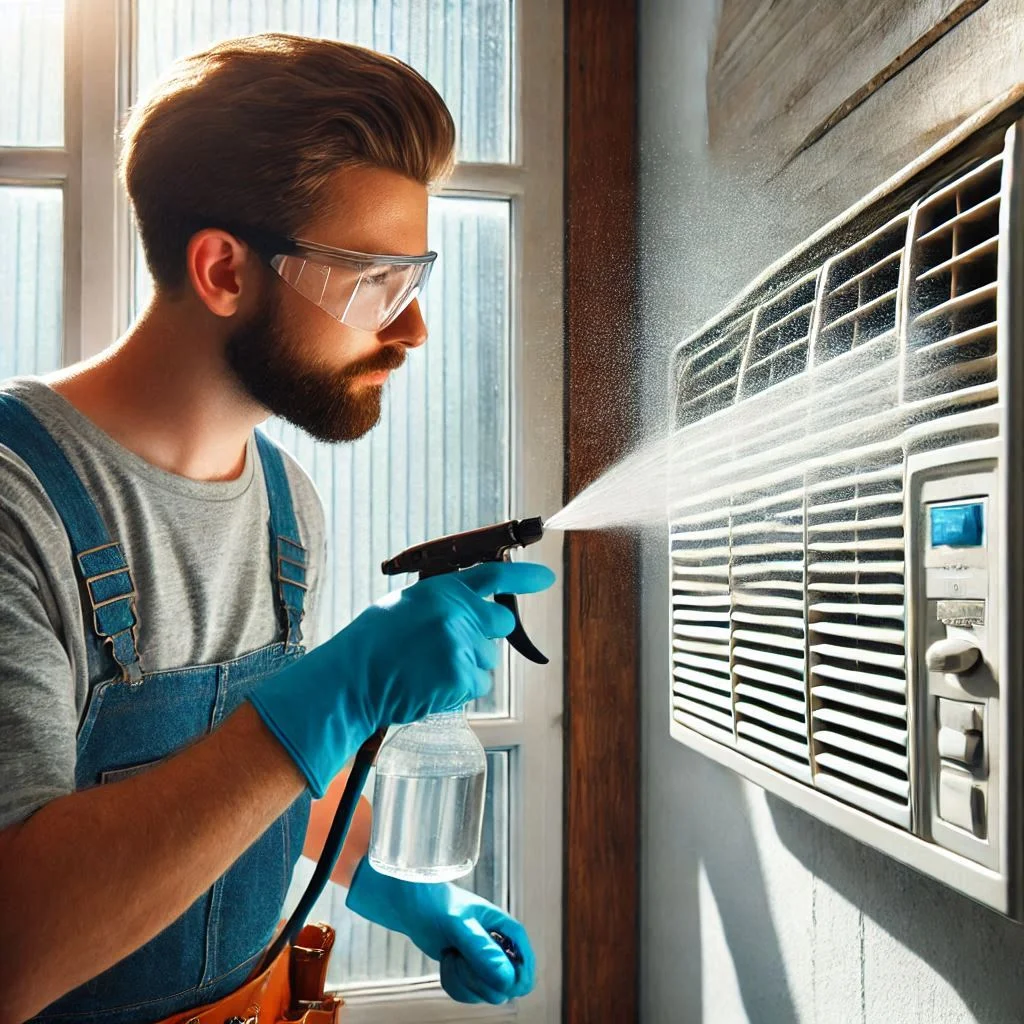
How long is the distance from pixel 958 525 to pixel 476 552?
448 millimetres

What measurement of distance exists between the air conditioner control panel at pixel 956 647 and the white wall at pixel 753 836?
15 centimetres

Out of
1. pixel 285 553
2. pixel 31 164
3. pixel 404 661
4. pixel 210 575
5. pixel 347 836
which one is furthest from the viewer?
pixel 31 164

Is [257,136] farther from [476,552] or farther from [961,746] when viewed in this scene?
[961,746]

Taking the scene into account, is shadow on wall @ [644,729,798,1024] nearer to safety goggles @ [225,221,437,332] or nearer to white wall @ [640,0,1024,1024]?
white wall @ [640,0,1024,1024]

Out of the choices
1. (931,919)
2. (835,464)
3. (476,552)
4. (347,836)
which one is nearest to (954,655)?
(835,464)

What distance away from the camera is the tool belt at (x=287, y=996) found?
104 centimetres

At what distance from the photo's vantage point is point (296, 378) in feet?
3.54

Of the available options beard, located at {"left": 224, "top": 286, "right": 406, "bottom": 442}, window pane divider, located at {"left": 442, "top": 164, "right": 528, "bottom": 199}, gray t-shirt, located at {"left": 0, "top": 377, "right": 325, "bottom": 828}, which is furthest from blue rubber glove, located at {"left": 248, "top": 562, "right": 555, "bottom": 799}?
window pane divider, located at {"left": 442, "top": 164, "right": 528, "bottom": 199}

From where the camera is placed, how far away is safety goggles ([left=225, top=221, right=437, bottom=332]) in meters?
1.02

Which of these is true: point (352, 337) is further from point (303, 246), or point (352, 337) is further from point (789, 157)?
point (789, 157)

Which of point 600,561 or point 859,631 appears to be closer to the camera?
point 859,631

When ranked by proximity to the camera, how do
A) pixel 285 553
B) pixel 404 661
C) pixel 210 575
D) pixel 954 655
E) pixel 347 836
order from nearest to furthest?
pixel 954 655, pixel 404 661, pixel 210 575, pixel 285 553, pixel 347 836

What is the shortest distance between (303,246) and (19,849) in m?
0.67

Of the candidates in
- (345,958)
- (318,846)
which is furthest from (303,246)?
(345,958)
